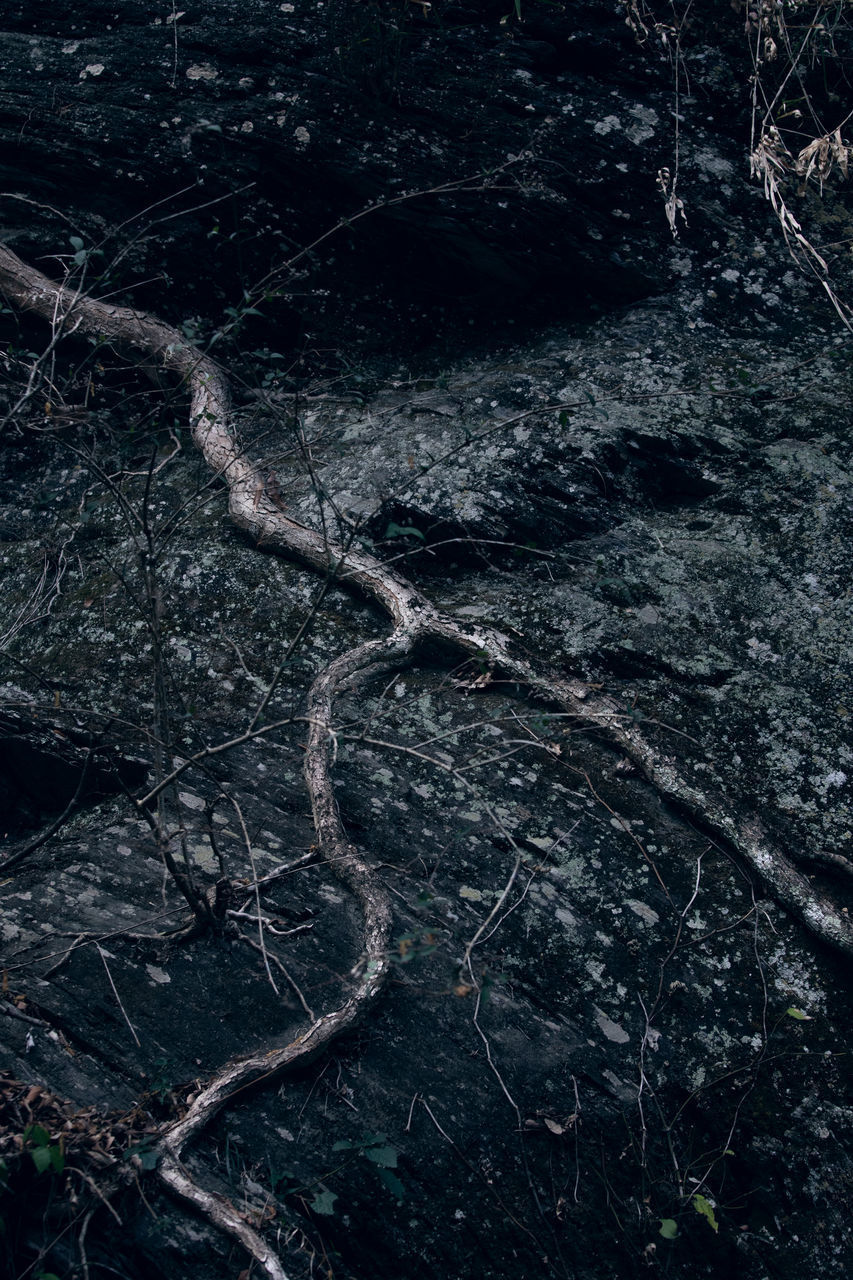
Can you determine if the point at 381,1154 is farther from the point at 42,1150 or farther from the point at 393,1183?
the point at 42,1150

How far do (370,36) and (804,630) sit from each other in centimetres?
390

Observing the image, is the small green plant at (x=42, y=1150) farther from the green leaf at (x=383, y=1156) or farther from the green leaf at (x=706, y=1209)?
the green leaf at (x=706, y=1209)

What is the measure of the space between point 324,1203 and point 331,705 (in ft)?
5.33

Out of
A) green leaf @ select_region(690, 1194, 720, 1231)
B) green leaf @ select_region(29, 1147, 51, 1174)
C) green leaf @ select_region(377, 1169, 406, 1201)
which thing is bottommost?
green leaf @ select_region(690, 1194, 720, 1231)

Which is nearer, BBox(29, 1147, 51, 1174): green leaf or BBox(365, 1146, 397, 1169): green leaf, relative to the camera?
BBox(29, 1147, 51, 1174): green leaf

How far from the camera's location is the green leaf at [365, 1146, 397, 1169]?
206cm

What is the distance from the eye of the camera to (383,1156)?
2074 mm

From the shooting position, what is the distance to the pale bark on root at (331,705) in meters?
2.12

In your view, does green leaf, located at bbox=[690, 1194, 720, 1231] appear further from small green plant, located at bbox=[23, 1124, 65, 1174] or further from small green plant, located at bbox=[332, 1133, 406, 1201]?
small green plant, located at bbox=[23, 1124, 65, 1174]

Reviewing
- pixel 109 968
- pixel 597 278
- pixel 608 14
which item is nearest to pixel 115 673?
pixel 109 968

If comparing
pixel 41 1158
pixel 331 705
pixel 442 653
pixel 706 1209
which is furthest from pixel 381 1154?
pixel 442 653

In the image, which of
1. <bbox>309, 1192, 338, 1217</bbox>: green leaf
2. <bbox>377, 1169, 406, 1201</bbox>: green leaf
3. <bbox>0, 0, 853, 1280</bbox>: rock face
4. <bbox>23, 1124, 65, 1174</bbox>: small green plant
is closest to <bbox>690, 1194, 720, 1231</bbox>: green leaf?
<bbox>0, 0, 853, 1280</bbox>: rock face

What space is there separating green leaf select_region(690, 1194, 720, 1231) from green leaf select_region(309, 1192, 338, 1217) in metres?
1.07

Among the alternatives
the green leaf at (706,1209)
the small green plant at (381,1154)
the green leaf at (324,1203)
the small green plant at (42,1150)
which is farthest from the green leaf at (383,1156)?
the green leaf at (706,1209)
